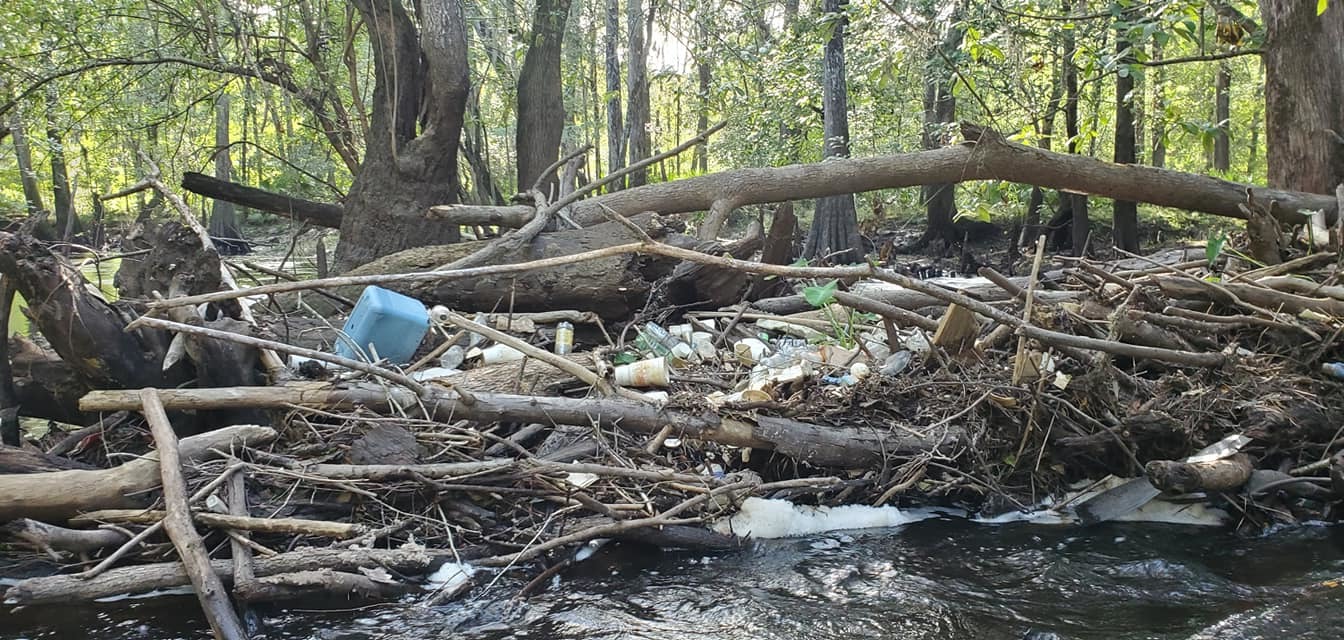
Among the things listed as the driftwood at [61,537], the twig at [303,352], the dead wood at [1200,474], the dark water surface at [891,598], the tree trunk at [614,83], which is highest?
the tree trunk at [614,83]

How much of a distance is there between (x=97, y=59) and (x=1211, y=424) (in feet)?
29.6

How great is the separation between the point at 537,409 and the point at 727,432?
79 cm

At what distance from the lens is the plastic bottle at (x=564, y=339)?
4715 millimetres

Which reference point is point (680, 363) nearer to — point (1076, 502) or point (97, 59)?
point (1076, 502)

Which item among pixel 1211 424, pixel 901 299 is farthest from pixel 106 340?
pixel 1211 424

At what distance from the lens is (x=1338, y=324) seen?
4152 millimetres

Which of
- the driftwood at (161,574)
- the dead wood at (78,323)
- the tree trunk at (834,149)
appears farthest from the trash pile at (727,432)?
the tree trunk at (834,149)

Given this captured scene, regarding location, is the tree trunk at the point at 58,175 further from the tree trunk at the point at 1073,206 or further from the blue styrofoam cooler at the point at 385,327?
the tree trunk at the point at 1073,206

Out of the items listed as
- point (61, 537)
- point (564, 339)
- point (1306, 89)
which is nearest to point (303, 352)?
point (61, 537)

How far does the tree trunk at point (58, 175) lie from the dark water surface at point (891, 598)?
8.95 ft

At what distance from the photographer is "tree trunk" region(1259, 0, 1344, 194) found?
6.33 meters

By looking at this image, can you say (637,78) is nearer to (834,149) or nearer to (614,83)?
(614,83)

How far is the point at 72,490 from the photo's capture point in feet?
9.77

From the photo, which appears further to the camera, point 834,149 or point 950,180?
point 834,149
